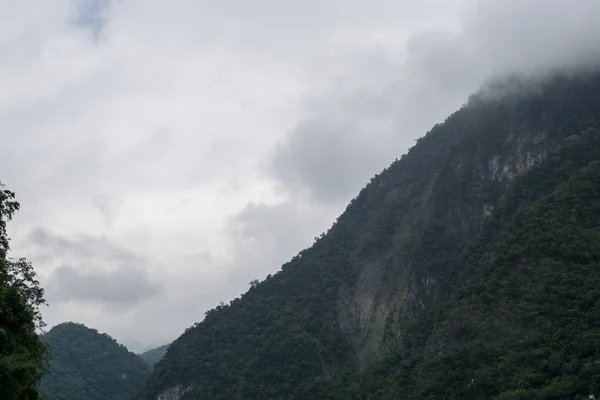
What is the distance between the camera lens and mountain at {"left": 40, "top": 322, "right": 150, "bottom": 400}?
16462 centimetres

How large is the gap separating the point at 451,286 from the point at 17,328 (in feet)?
292

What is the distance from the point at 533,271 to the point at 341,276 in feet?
203

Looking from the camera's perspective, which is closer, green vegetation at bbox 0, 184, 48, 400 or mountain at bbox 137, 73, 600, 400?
green vegetation at bbox 0, 184, 48, 400

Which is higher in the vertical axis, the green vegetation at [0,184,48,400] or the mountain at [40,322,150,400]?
the mountain at [40,322,150,400]

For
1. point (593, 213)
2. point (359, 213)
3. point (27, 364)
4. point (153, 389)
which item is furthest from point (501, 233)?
point (27, 364)

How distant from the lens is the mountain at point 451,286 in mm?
69812

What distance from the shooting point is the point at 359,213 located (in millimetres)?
158125

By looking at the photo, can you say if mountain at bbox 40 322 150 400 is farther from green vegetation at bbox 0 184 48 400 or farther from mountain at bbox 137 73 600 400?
green vegetation at bbox 0 184 48 400

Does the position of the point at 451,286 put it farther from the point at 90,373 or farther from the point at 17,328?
the point at 90,373

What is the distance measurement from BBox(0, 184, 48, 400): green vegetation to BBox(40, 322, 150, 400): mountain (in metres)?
132

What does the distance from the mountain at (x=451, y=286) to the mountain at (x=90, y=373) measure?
46.3 m

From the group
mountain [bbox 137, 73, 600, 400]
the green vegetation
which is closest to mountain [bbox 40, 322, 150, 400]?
mountain [bbox 137, 73, 600, 400]

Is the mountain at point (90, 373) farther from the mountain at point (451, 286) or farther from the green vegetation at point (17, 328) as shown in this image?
the green vegetation at point (17, 328)

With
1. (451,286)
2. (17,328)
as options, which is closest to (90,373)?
(451,286)
